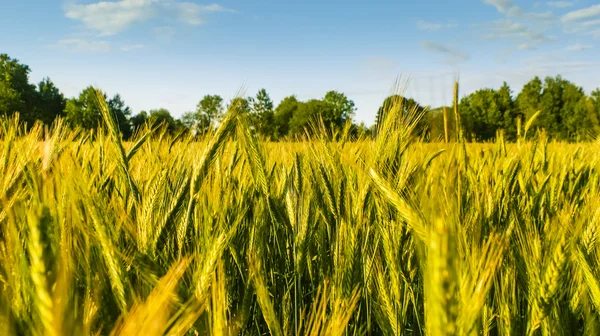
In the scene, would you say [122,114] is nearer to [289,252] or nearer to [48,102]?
[48,102]

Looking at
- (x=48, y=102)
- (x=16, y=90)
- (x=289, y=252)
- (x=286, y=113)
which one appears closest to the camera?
(x=289, y=252)

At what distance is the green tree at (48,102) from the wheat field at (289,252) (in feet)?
182

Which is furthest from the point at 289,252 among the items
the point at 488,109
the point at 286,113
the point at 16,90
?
the point at 286,113

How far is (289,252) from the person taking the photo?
1382 mm

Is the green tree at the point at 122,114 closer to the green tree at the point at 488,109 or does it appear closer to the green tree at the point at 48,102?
the green tree at the point at 48,102

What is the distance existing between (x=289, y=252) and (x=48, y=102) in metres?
58.8

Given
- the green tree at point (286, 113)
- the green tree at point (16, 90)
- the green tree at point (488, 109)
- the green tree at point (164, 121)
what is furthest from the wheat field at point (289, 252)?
the green tree at point (286, 113)

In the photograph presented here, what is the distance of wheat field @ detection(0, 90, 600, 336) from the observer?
532 mm

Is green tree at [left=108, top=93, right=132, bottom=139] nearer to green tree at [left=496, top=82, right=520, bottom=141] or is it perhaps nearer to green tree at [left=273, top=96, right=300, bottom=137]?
green tree at [left=273, top=96, right=300, bottom=137]

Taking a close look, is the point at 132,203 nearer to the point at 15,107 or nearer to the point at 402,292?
the point at 402,292

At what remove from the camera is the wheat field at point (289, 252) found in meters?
0.53

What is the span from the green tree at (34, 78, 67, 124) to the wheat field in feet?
182

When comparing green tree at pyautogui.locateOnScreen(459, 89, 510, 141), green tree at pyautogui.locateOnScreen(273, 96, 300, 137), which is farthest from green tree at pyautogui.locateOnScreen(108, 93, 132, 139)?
green tree at pyautogui.locateOnScreen(459, 89, 510, 141)

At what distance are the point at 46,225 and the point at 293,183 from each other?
957mm
